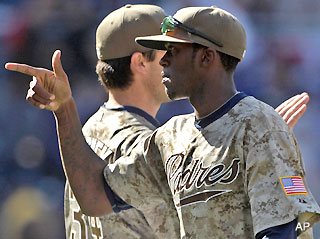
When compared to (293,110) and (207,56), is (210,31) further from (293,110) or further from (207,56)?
(293,110)

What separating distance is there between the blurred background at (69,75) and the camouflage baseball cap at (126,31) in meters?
3.18

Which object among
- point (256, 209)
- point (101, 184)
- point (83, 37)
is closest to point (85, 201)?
point (101, 184)

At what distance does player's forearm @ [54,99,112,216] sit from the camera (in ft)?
9.71

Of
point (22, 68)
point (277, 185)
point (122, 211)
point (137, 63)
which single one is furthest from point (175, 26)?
point (122, 211)

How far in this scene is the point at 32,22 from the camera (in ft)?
23.7

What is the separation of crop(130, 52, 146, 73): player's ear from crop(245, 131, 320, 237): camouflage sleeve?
134 cm

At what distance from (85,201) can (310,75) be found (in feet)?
14.8

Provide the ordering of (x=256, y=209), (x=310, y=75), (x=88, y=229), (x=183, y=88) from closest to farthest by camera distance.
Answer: (x=256, y=209)
(x=183, y=88)
(x=88, y=229)
(x=310, y=75)

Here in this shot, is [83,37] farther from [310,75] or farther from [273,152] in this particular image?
[273,152]

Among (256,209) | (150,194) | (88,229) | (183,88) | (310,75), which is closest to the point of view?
(256,209)

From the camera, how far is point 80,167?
117 inches

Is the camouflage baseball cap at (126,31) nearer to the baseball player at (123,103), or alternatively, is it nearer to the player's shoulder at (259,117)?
the baseball player at (123,103)

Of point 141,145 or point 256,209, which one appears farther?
point 141,145

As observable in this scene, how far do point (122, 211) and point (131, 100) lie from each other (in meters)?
0.62
